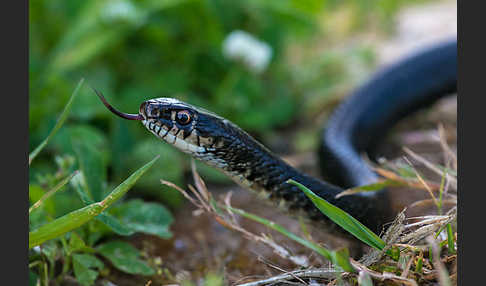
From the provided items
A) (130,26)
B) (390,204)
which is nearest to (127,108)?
(130,26)

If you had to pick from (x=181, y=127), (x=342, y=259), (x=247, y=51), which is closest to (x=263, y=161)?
(x=181, y=127)

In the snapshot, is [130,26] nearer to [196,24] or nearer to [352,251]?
[196,24]

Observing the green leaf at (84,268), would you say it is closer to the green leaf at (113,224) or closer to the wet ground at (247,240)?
the green leaf at (113,224)

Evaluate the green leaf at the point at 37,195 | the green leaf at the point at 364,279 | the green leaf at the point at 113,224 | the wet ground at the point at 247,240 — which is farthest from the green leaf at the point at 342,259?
the green leaf at the point at 37,195

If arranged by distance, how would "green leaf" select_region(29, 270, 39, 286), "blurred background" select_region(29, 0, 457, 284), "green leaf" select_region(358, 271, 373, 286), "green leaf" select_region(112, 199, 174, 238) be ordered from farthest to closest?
"blurred background" select_region(29, 0, 457, 284) → "green leaf" select_region(112, 199, 174, 238) → "green leaf" select_region(29, 270, 39, 286) → "green leaf" select_region(358, 271, 373, 286)

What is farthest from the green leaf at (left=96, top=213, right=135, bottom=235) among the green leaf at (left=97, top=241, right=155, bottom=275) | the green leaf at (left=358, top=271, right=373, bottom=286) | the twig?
the green leaf at (left=358, top=271, right=373, bottom=286)

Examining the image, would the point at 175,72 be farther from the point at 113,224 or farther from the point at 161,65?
the point at 113,224

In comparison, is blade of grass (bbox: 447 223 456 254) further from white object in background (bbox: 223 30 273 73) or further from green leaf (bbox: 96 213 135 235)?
white object in background (bbox: 223 30 273 73)
